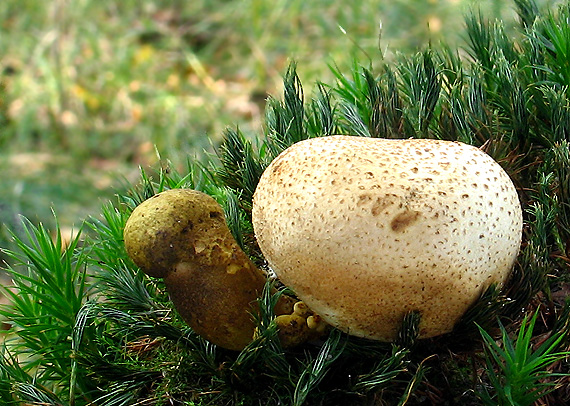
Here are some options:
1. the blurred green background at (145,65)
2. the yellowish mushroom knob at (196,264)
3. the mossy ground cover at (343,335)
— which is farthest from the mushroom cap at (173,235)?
the blurred green background at (145,65)

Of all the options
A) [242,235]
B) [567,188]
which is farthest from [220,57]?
[567,188]

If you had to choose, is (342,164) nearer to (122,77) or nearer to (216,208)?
(216,208)

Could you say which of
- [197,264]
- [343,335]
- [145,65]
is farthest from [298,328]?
[145,65]

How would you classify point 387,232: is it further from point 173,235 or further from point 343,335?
point 173,235

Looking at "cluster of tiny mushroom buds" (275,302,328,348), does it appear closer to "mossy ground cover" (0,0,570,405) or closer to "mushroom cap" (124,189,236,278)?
"mossy ground cover" (0,0,570,405)

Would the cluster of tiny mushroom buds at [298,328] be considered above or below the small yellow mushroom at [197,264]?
below

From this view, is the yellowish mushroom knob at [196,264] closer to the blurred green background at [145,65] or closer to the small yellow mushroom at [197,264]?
the small yellow mushroom at [197,264]
